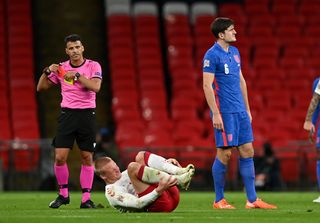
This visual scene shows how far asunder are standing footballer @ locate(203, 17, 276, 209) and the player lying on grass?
1.26 m

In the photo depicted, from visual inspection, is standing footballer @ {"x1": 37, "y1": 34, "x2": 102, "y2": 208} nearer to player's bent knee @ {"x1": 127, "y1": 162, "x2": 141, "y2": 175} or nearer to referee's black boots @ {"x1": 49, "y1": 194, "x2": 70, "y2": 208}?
referee's black boots @ {"x1": 49, "y1": 194, "x2": 70, "y2": 208}

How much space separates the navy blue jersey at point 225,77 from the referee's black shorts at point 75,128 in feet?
5.17

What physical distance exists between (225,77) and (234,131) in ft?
2.18

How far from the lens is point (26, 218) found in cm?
1066

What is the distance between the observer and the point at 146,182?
11.2 m

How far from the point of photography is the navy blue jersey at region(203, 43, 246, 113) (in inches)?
493

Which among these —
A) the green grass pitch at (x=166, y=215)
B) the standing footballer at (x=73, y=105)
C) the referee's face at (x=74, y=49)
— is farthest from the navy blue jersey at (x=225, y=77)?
the referee's face at (x=74, y=49)

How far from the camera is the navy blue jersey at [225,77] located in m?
12.5

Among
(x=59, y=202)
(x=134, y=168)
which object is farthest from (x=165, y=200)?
(x=59, y=202)

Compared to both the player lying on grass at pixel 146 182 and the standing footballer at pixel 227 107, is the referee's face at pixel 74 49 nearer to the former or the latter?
the standing footballer at pixel 227 107

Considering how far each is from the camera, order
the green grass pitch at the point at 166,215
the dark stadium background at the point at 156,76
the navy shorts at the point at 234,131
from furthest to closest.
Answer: the dark stadium background at the point at 156,76, the navy shorts at the point at 234,131, the green grass pitch at the point at 166,215

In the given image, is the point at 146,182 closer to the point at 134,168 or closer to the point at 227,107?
the point at 134,168

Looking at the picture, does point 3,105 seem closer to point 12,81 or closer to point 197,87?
point 12,81

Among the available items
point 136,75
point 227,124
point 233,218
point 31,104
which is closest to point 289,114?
point 136,75
